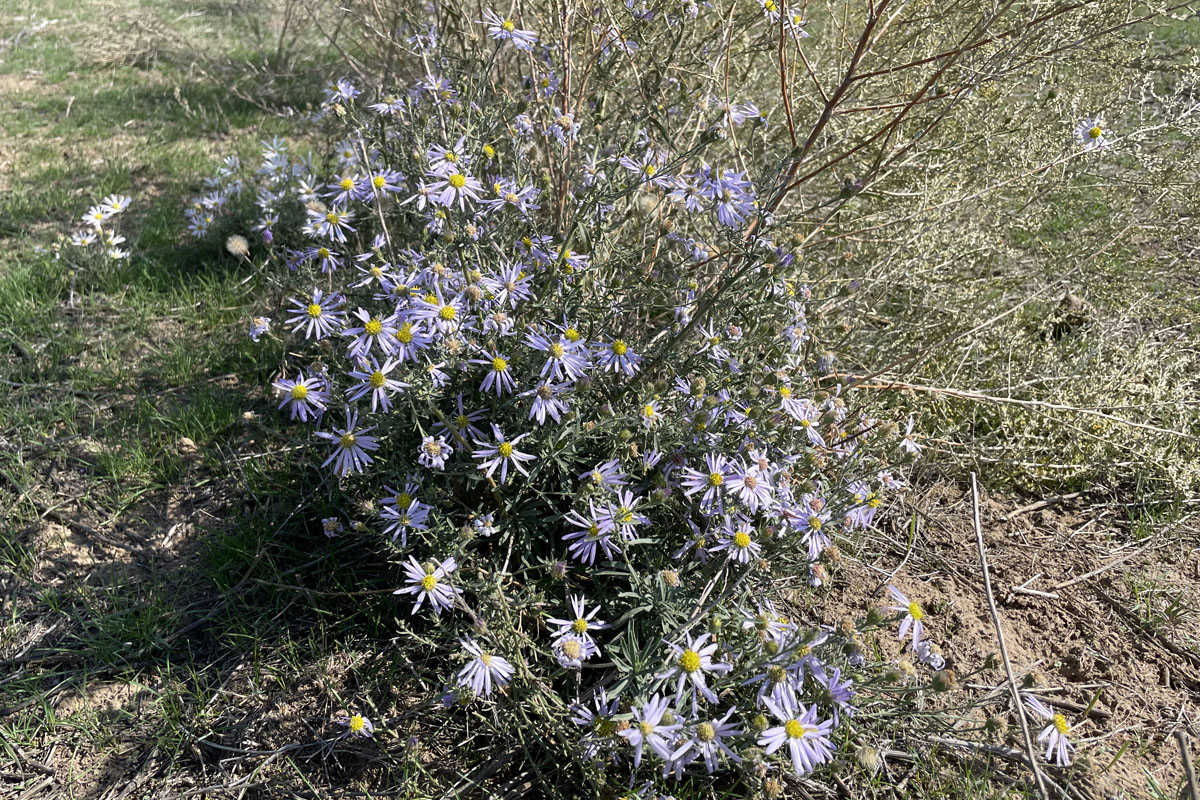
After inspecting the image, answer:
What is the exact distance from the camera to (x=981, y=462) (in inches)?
112

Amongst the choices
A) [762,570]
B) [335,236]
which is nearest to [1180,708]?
[762,570]

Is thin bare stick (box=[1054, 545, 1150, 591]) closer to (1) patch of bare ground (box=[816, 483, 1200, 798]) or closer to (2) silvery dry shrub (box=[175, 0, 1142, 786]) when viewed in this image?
(1) patch of bare ground (box=[816, 483, 1200, 798])

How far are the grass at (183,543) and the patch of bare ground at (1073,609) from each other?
0.23 feet

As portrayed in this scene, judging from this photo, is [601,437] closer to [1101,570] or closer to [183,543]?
[183,543]

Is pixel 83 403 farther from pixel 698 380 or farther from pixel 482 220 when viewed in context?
pixel 698 380

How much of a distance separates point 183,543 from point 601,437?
4.62ft

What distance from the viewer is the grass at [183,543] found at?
6.33ft

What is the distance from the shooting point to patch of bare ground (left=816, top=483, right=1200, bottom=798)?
2051 mm

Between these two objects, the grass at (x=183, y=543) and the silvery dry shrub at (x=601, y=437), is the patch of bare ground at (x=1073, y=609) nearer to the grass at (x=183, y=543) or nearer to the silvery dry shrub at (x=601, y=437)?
the grass at (x=183, y=543)

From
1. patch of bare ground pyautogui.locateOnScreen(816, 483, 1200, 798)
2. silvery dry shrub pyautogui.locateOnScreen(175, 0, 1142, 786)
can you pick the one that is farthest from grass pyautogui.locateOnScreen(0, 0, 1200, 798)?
silvery dry shrub pyautogui.locateOnScreen(175, 0, 1142, 786)

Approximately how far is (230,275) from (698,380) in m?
2.57

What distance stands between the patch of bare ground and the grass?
7 cm

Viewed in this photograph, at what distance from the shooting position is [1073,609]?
7.92 ft

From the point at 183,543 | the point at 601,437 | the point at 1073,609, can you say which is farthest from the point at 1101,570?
the point at 183,543
